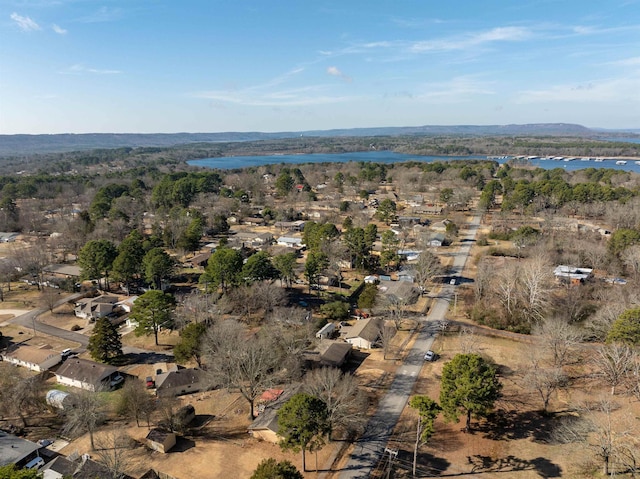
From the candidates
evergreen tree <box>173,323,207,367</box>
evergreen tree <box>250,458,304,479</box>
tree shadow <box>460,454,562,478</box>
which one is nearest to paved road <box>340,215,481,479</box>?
evergreen tree <box>250,458,304,479</box>

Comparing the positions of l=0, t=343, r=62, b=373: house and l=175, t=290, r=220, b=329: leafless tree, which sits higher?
l=175, t=290, r=220, b=329: leafless tree

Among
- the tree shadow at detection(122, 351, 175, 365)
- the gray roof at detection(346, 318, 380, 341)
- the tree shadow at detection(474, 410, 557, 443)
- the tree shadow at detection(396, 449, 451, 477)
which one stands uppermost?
the gray roof at detection(346, 318, 380, 341)

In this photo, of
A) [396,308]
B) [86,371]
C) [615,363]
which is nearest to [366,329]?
[396,308]

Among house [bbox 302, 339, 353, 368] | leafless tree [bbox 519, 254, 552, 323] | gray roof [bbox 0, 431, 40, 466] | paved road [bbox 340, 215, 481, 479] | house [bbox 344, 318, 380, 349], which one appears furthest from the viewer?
leafless tree [bbox 519, 254, 552, 323]

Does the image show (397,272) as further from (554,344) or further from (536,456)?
(536,456)

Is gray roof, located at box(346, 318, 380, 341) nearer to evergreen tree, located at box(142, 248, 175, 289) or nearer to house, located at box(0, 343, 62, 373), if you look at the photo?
evergreen tree, located at box(142, 248, 175, 289)

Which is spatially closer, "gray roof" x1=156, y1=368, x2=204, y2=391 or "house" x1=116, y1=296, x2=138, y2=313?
"gray roof" x1=156, y1=368, x2=204, y2=391
